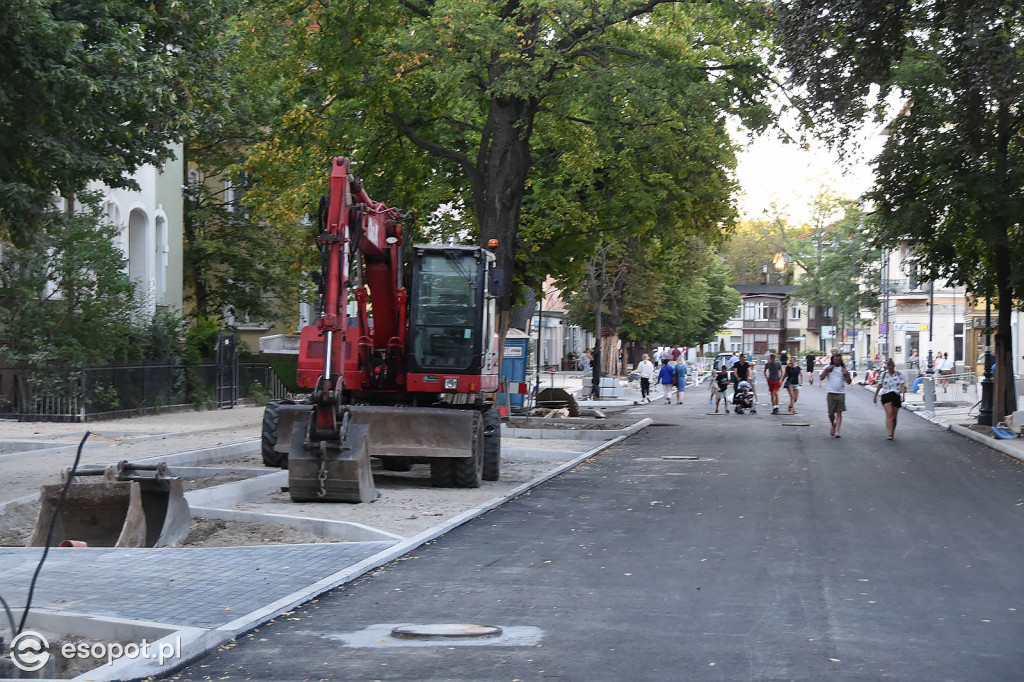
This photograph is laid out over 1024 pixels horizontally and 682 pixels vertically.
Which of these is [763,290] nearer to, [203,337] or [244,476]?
[203,337]

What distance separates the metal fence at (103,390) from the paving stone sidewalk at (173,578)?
16626 mm

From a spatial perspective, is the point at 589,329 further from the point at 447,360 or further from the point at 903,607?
the point at 903,607

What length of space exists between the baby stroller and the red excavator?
67.0 ft

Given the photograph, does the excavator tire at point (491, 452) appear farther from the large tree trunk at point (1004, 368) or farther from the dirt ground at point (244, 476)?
the large tree trunk at point (1004, 368)

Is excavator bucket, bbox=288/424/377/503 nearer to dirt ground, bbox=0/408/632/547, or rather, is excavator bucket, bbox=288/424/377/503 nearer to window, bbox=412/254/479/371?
dirt ground, bbox=0/408/632/547

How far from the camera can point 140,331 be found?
29688mm

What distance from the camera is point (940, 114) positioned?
2684 centimetres

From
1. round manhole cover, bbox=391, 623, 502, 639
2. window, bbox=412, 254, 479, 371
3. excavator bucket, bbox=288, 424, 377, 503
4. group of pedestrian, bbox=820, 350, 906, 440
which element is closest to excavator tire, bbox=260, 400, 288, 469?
window, bbox=412, 254, 479, 371

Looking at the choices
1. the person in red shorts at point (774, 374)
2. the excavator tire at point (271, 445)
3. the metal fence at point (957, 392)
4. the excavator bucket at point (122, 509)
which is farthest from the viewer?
the metal fence at point (957, 392)

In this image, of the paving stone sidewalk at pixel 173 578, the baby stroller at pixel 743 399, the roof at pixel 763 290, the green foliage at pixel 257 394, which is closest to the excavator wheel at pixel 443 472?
the paving stone sidewalk at pixel 173 578

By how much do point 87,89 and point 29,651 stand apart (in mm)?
8865

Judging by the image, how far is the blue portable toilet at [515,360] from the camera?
31938 millimetres

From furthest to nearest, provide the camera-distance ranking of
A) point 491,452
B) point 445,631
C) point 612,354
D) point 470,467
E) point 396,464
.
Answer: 1. point 612,354
2. point 396,464
3. point 491,452
4. point 470,467
5. point 445,631

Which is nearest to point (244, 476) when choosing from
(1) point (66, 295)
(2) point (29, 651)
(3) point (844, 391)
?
(2) point (29, 651)
